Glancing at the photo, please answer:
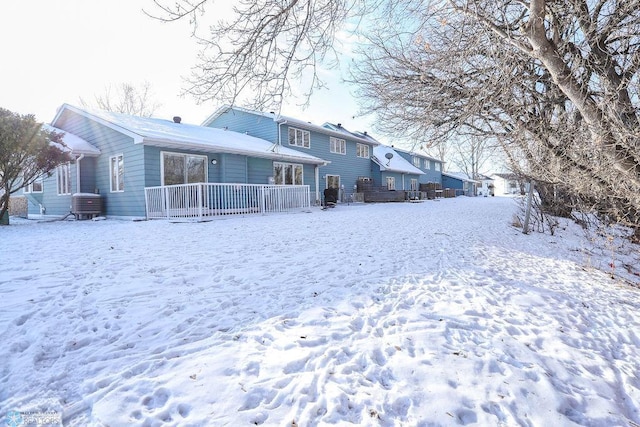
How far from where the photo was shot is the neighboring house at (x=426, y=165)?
3488 cm

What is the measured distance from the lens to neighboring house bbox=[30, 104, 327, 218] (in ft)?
36.2

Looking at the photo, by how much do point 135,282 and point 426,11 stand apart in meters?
4.97

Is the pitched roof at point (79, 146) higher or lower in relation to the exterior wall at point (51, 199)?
higher

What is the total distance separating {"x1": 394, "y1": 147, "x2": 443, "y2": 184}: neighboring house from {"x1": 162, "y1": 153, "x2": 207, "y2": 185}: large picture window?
79.8 feet

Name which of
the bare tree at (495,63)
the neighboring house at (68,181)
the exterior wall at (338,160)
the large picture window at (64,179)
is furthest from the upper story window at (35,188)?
the bare tree at (495,63)

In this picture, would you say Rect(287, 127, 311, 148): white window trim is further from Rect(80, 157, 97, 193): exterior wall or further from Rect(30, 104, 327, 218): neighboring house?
Rect(80, 157, 97, 193): exterior wall

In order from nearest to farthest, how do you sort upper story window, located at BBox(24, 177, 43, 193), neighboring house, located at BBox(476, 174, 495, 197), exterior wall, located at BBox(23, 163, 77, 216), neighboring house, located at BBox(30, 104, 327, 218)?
1. neighboring house, located at BBox(30, 104, 327, 218)
2. exterior wall, located at BBox(23, 163, 77, 216)
3. upper story window, located at BBox(24, 177, 43, 193)
4. neighboring house, located at BBox(476, 174, 495, 197)

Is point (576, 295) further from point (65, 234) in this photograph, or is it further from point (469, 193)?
point (469, 193)

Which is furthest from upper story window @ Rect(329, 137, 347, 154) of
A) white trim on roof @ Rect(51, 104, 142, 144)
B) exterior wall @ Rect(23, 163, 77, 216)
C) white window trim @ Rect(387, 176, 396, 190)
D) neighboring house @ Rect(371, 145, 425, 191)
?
exterior wall @ Rect(23, 163, 77, 216)

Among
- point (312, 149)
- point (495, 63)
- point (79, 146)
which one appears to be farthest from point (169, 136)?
point (495, 63)

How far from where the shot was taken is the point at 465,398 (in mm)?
1854

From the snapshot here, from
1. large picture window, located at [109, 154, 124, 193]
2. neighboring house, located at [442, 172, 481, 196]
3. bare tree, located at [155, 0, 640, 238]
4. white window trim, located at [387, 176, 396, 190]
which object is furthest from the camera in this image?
neighboring house, located at [442, 172, 481, 196]

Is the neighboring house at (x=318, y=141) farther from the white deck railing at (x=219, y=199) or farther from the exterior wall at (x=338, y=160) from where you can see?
the white deck railing at (x=219, y=199)

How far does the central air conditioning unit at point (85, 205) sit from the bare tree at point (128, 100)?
52.8 ft
